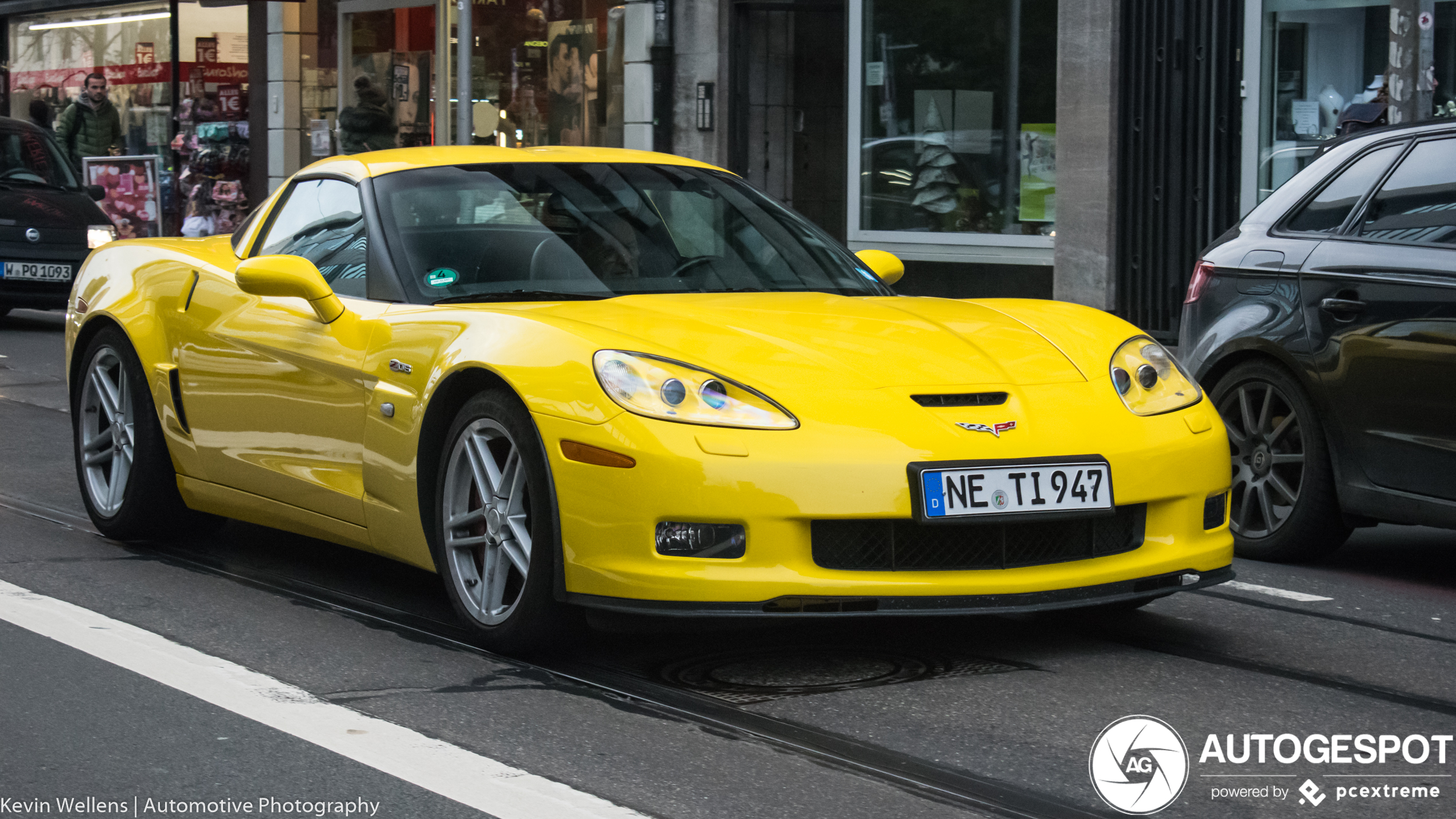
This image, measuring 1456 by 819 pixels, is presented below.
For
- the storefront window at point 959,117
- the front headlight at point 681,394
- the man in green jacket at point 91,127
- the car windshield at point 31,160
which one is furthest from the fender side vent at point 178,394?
the man in green jacket at point 91,127

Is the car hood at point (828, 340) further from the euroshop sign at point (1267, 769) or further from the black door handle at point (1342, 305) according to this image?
the black door handle at point (1342, 305)

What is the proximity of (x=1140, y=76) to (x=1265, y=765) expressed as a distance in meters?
10.5

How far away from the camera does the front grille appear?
14.1 feet

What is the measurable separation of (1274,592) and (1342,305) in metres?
0.93

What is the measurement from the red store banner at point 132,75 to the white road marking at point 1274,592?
20.1 m

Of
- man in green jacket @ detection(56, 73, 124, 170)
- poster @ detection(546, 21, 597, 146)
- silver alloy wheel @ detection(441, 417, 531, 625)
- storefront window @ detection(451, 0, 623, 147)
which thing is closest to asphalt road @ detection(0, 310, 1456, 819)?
silver alloy wheel @ detection(441, 417, 531, 625)

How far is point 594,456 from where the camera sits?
433cm

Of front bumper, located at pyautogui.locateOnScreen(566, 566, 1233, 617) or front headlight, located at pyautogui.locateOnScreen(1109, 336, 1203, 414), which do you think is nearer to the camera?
front bumper, located at pyautogui.locateOnScreen(566, 566, 1233, 617)

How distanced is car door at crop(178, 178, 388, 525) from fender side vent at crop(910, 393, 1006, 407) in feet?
5.20

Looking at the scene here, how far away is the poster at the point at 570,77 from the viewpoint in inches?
737

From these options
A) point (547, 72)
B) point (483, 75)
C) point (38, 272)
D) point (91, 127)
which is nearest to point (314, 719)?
point (38, 272)

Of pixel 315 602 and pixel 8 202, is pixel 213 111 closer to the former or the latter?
pixel 8 202

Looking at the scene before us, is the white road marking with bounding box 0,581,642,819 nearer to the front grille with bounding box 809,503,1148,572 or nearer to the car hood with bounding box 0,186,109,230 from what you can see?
the front grille with bounding box 809,503,1148,572

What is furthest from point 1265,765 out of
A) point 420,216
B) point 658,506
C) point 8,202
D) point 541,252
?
point 8,202
